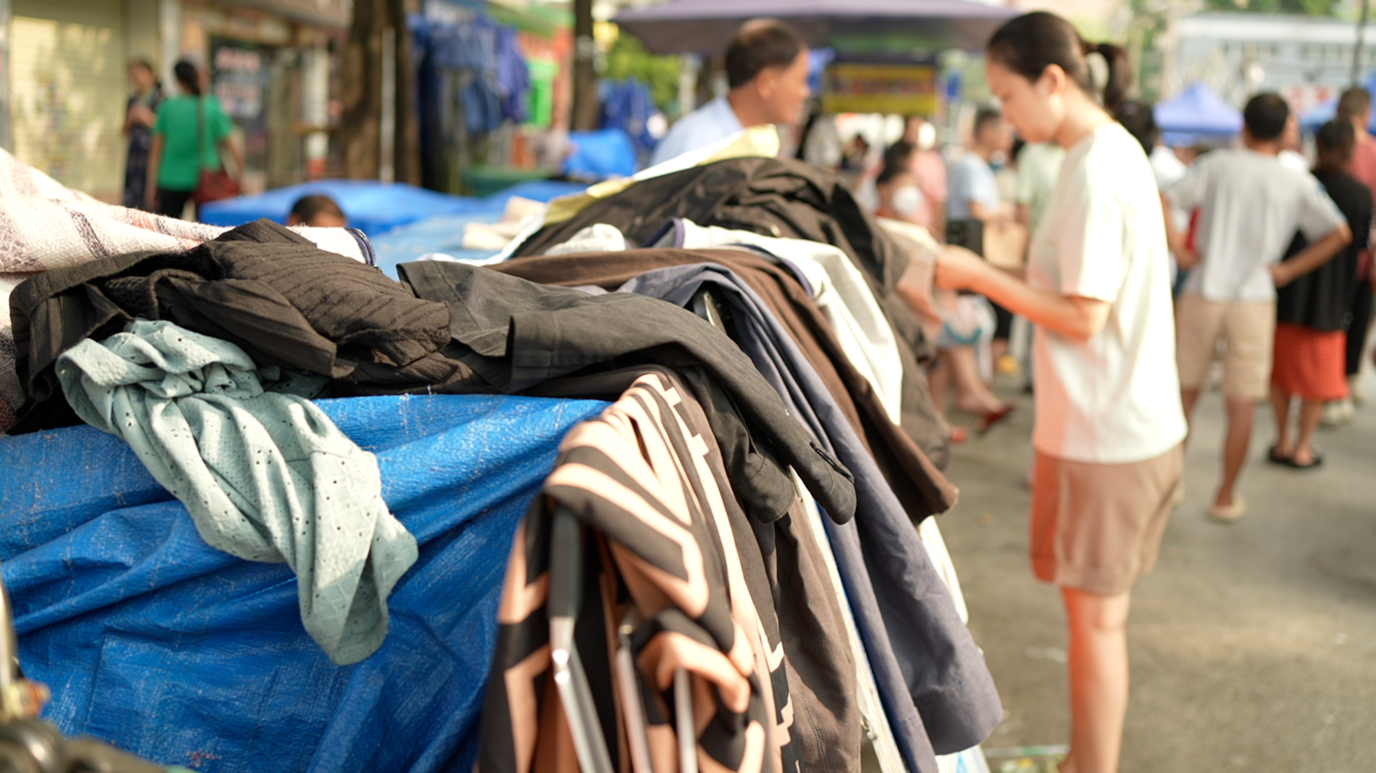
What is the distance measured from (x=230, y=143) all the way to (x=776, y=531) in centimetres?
815

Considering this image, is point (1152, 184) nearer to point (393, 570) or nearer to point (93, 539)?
point (393, 570)

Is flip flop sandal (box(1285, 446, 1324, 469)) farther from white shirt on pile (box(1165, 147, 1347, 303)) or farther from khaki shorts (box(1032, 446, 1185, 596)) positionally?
khaki shorts (box(1032, 446, 1185, 596))

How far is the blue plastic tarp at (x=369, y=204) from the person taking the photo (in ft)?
16.2

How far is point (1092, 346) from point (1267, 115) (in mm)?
3228

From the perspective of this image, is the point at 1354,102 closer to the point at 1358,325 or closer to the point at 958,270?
the point at 1358,325

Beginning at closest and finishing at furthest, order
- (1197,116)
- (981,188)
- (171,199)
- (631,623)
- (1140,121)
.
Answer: (631,623) → (1140,121) → (981,188) → (171,199) → (1197,116)

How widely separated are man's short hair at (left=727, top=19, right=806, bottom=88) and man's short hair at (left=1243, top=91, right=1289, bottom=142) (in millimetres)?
2380

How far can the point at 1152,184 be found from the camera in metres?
2.65

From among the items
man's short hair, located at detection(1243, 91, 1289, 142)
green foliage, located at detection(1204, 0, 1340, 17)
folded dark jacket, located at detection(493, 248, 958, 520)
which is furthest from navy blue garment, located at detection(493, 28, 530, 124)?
green foliage, located at detection(1204, 0, 1340, 17)

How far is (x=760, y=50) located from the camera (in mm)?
4180

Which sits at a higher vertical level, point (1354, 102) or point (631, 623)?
point (1354, 102)

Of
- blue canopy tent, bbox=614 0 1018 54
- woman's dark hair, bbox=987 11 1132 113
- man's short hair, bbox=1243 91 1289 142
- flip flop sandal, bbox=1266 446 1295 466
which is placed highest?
blue canopy tent, bbox=614 0 1018 54

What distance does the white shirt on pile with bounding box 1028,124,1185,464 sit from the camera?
2.55m

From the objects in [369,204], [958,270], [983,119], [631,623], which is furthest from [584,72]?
[631,623]
